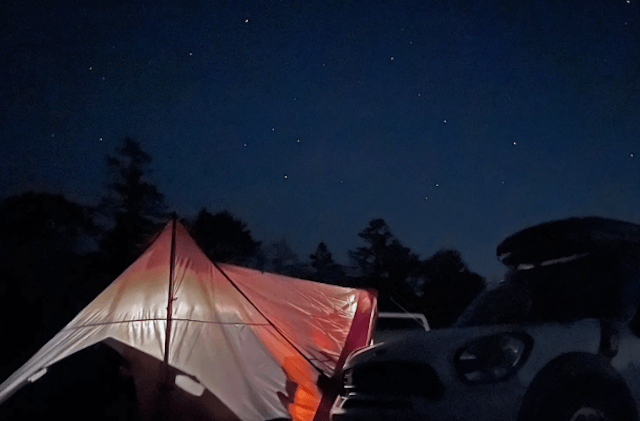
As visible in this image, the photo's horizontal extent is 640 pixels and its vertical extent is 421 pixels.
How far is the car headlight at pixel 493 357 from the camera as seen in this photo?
5.04 metres

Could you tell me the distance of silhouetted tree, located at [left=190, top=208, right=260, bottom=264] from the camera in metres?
39.6

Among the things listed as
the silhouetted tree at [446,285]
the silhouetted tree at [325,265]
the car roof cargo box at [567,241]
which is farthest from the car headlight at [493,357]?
the silhouetted tree at [325,265]

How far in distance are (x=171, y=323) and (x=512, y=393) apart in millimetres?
4314

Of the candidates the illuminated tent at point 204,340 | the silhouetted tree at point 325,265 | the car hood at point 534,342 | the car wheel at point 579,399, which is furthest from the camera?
the silhouetted tree at point 325,265

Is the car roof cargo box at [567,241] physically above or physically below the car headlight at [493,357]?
above

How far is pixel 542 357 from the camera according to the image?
5.07 meters

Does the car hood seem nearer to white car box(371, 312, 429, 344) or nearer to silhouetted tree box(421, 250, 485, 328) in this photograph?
white car box(371, 312, 429, 344)

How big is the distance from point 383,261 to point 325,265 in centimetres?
523

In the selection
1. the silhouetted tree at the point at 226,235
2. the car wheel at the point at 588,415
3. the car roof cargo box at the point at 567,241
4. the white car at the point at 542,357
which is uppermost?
the silhouetted tree at the point at 226,235

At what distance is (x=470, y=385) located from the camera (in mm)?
5078

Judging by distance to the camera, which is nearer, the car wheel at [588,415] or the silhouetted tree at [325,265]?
the car wheel at [588,415]

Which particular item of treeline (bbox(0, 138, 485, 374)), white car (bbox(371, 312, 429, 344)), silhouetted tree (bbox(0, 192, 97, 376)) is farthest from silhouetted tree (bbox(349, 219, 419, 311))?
white car (bbox(371, 312, 429, 344))

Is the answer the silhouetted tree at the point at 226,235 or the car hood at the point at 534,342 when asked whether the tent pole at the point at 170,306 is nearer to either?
the car hood at the point at 534,342

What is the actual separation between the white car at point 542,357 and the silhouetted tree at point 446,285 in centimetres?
2078
